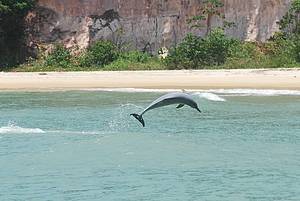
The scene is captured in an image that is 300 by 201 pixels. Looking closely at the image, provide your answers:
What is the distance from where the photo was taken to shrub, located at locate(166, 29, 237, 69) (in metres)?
29.7

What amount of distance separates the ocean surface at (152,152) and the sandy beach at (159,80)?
389cm

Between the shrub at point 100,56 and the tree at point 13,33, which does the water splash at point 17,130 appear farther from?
the tree at point 13,33

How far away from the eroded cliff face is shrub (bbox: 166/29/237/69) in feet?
6.40

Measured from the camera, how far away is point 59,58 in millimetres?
31859

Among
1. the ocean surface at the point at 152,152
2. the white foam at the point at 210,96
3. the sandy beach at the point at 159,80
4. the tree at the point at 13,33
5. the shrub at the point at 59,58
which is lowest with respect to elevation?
the ocean surface at the point at 152,152

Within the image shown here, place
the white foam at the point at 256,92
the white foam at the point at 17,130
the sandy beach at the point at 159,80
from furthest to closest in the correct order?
the sandy beach at the point at 159,80
the white foam at the point at 256,92
the white foam at the point at 17,130

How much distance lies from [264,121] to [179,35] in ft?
52.9

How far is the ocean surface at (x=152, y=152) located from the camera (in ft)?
32.4

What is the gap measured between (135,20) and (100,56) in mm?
2551

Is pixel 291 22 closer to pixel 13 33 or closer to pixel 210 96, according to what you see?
pixel 210 96

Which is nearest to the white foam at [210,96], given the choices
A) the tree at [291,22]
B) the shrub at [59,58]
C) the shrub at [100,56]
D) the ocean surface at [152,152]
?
the ocean surface at [152,152]

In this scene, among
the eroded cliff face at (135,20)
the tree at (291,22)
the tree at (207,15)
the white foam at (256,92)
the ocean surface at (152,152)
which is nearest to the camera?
the ocean surface at (152,152)

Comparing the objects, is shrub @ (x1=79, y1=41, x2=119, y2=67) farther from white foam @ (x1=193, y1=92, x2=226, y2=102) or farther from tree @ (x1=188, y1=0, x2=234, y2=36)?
white foam @ (x1=193, y1=92, x2=226, y2=102)

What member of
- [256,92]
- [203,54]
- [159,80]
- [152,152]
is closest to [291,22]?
[203,54]
